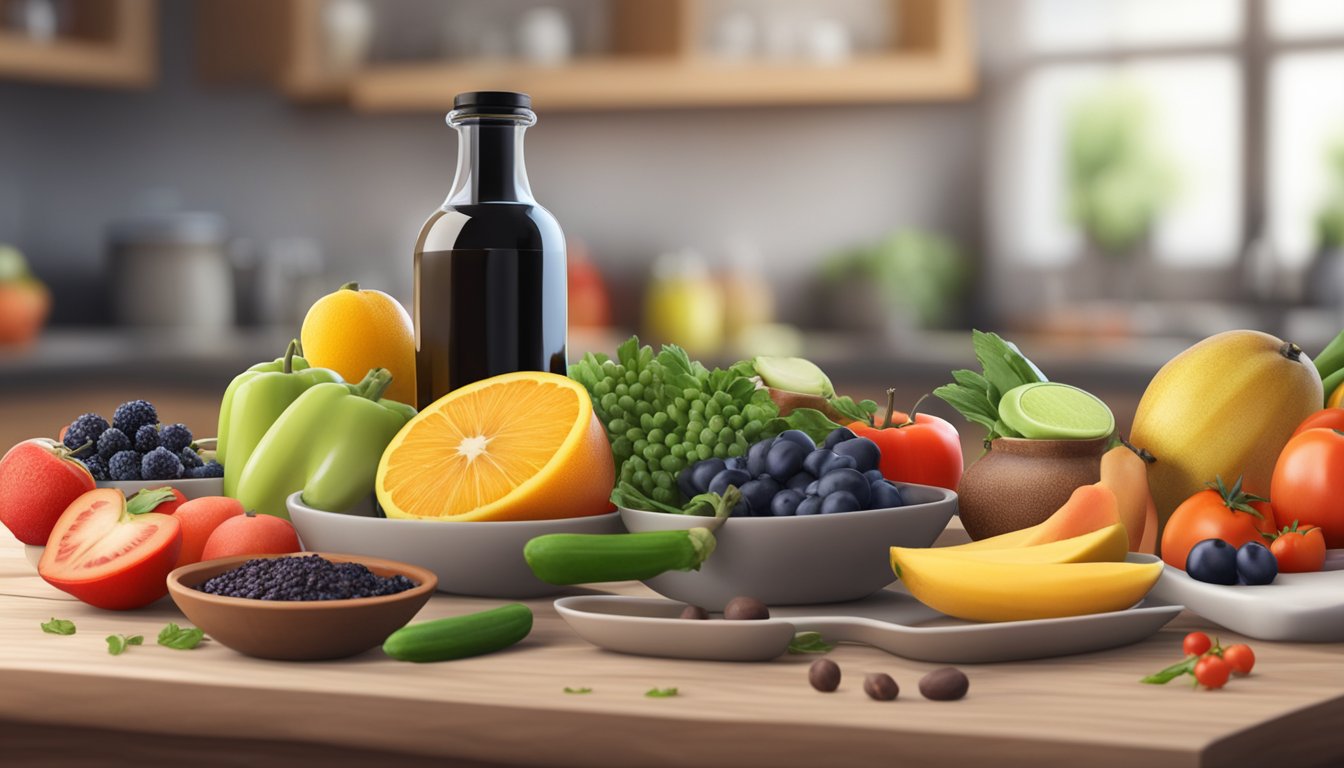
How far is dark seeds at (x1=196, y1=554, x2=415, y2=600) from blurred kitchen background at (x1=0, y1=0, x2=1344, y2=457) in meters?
2.62

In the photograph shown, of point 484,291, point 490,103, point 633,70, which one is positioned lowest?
point 484,291

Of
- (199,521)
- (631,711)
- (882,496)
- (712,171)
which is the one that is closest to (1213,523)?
(882,496)

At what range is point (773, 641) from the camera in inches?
34.4

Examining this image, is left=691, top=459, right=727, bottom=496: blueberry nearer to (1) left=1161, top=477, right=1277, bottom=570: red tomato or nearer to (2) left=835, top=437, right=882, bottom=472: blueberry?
(2) left=835, top=437, right=882, bottom=472: blueberry

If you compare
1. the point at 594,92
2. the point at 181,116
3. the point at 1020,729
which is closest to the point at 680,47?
the point at 594,92

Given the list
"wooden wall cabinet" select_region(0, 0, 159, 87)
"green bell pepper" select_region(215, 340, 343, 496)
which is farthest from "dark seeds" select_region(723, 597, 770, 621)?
"wooden wall cabinet" select_region(0, 0, 159, 87)

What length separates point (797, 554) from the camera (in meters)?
0.97

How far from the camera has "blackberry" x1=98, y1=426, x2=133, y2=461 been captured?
47.4 inches

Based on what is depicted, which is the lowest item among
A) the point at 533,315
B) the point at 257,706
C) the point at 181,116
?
the point at 257,706

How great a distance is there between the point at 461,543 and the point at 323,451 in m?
0.18

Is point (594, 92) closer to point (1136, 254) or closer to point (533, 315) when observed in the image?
point (1136, 254)

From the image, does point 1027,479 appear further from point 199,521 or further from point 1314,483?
point 199,521

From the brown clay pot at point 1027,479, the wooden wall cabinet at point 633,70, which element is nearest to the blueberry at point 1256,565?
the brown clay pot at point 1027,479

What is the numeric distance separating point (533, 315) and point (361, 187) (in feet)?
11.9
